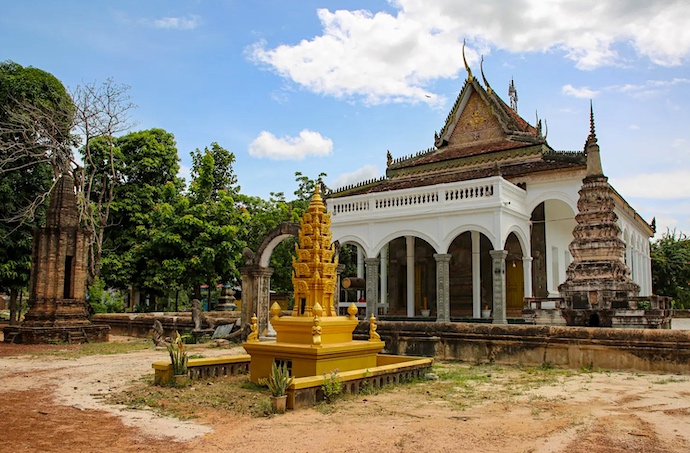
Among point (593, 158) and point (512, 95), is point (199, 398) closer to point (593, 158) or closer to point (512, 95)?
point (593, 158)

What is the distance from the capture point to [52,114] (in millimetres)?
23719

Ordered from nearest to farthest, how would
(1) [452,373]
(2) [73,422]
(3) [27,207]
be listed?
(2) [73,422] < (1) [452,373] < (3) [27,207]

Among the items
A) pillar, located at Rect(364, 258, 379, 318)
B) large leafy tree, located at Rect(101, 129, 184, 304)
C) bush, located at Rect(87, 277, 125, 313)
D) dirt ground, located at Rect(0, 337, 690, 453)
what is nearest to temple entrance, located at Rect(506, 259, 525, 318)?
pillar, located at Rect(364, 258, 379, 318)

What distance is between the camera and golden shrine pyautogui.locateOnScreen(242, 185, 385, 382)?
8367mm

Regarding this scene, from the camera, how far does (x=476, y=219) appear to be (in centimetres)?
1919

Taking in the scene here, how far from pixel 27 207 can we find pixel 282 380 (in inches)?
800

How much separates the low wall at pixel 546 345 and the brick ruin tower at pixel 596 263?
3399mm

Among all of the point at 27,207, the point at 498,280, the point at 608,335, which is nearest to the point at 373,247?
the point at 498,280

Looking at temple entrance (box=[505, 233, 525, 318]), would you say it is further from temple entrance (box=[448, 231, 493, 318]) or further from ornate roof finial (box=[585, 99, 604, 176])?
ornate roof finial (box=[585, 99, 604, 176])

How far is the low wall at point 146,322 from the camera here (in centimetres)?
1921

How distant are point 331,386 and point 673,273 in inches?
1303

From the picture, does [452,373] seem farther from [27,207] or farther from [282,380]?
[27,207]

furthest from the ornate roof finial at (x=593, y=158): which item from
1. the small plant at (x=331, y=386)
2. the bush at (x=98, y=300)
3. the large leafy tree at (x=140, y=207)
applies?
the bush at (x=98, y=300)

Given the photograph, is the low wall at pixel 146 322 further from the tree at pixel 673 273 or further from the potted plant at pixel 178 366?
the tree at pixel 673 273
